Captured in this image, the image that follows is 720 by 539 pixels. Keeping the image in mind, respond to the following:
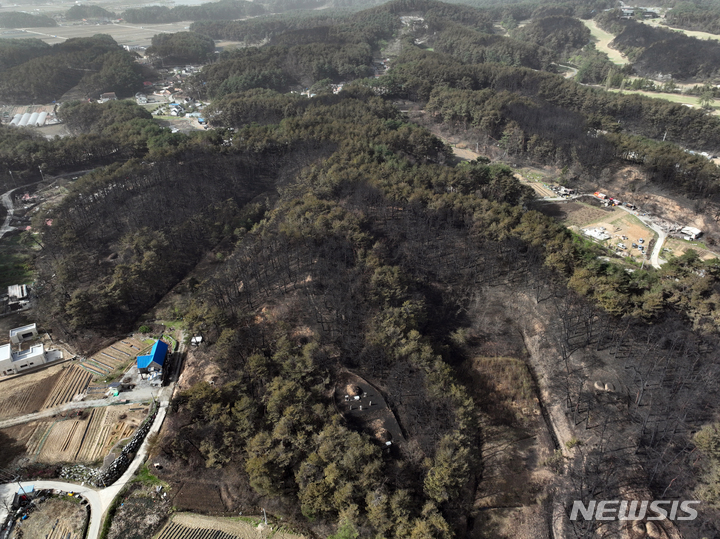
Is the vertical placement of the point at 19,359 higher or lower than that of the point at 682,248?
higher

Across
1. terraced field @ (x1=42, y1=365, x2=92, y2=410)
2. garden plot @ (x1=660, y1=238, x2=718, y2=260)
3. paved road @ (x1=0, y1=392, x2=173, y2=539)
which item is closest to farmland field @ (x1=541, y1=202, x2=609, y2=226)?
garden plot @ (x1=660, y1=238, x2=718, y2=260)

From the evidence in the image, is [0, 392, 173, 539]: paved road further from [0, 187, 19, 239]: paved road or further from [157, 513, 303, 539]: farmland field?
[0, 187, 19, 239]: paved road

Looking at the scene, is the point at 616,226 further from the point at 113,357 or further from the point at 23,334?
the point at 23,334

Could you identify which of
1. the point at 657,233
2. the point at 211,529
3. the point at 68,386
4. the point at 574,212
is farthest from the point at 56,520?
the point at 657,233

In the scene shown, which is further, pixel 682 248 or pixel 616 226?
pixel 616 226

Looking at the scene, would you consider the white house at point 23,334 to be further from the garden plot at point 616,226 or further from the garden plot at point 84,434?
the garden plot at point 616,226

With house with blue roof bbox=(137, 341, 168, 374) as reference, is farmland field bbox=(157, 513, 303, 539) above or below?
below
